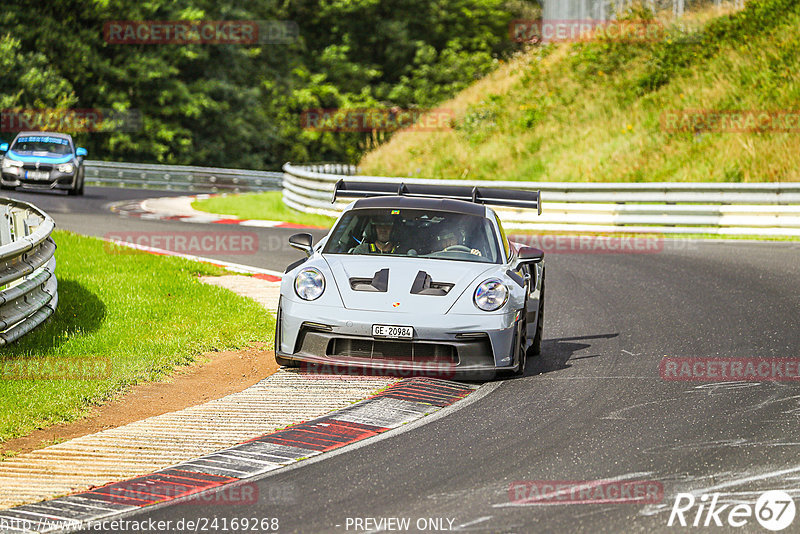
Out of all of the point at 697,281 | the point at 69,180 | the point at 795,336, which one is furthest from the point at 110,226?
the point at 795,336

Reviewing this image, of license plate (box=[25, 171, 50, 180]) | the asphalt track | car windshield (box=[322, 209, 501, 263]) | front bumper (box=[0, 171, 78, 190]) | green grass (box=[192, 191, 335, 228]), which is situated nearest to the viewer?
the asphalt track

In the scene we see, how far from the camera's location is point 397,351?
834 centimetres

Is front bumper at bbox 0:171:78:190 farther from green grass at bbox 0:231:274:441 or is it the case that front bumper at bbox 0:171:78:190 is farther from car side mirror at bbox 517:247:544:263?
car side mirror at bbox 517:247:544:263

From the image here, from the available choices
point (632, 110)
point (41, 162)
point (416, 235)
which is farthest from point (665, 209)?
point (41, 162)

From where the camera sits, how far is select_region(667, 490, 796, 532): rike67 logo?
513 cm

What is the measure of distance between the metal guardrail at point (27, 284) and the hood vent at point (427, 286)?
330 centimetres

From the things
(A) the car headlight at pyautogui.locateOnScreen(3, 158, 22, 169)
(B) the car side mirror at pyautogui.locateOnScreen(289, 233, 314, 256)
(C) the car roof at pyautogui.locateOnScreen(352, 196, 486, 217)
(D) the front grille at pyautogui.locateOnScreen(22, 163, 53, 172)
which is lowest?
(D) the front grille at pyautogui.locateOnScreen(22, 163, 53, 172)

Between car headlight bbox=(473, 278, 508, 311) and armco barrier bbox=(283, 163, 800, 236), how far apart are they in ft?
43.5

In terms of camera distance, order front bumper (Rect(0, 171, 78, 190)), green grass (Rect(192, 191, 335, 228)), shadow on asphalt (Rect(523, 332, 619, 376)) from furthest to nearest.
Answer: front bumper (Rect(0, 171, 78, 190))
green grass (Rect(192, 191, 335, 228))
shadow on asphalt (Rect(523, 332, 619, 376))

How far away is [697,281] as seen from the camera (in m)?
14.3

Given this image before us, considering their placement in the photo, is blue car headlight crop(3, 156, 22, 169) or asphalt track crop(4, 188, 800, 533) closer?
asphalt track crop(4, 188, 800, 533)

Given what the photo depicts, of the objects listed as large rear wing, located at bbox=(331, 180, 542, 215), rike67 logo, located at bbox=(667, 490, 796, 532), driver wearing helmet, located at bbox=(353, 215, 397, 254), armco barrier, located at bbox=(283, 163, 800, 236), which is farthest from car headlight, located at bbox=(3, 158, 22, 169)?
rike67 logo, located at bbox=(667, 490, 796, 532)

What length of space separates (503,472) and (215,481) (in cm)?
158

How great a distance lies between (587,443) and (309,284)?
9.72 ft
